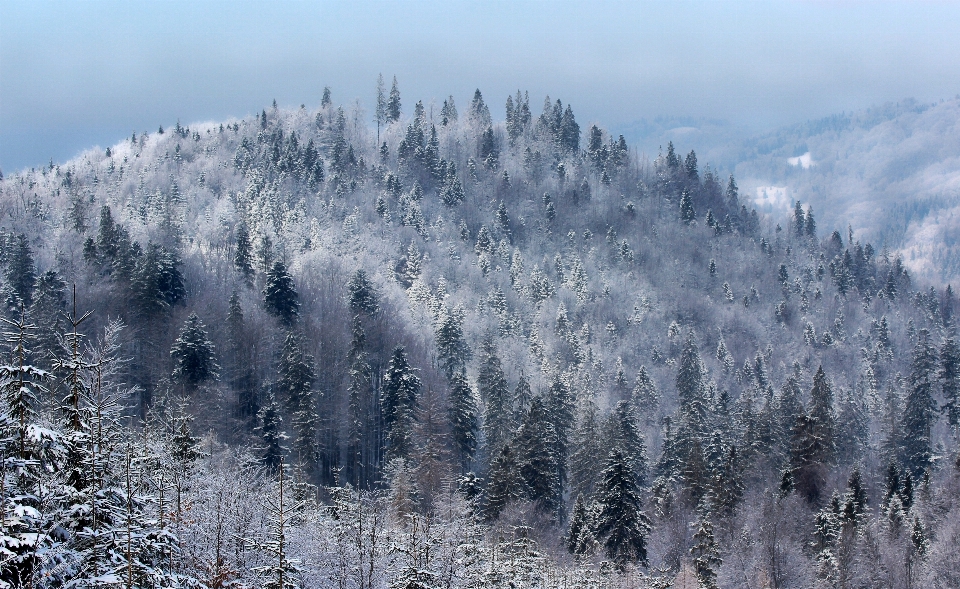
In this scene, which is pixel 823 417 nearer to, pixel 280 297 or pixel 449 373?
pixel 449 373

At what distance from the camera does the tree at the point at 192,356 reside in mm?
60966

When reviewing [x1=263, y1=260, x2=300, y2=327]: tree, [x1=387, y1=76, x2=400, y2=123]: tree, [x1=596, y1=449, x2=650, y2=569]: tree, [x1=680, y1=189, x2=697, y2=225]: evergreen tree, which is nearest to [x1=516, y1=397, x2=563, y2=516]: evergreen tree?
[x1=596, y1=449, x2=650, y2=569]: tree

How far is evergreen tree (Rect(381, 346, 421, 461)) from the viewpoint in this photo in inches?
2379

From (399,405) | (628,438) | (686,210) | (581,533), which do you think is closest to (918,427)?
(628,438)

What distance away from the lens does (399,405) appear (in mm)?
64938

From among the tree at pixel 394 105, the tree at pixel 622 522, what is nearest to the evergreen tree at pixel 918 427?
the tree at pixel 622 522

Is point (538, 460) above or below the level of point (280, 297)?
below

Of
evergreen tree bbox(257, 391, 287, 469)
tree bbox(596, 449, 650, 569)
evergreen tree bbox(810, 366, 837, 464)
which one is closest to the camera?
tree bbox(596, 449, 650, 569)

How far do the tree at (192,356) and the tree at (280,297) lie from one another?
1473cm

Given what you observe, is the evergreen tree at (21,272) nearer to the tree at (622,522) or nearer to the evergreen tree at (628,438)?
the evergreen tree at (628,438)

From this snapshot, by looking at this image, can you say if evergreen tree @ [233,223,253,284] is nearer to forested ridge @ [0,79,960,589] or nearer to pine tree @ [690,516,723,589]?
forested ridge @ [0,79,960,589]

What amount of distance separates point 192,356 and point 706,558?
4447 cm

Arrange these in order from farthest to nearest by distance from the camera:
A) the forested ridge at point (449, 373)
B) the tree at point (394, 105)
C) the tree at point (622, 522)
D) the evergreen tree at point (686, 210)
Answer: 1. the tree at point (394, 105)
2. the evergreen tree at point (686, 210)
3. the tree at point (622, 522)
4. the forested ridge at point (449, 373)

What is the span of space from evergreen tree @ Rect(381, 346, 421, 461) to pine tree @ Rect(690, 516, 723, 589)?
25100mm
